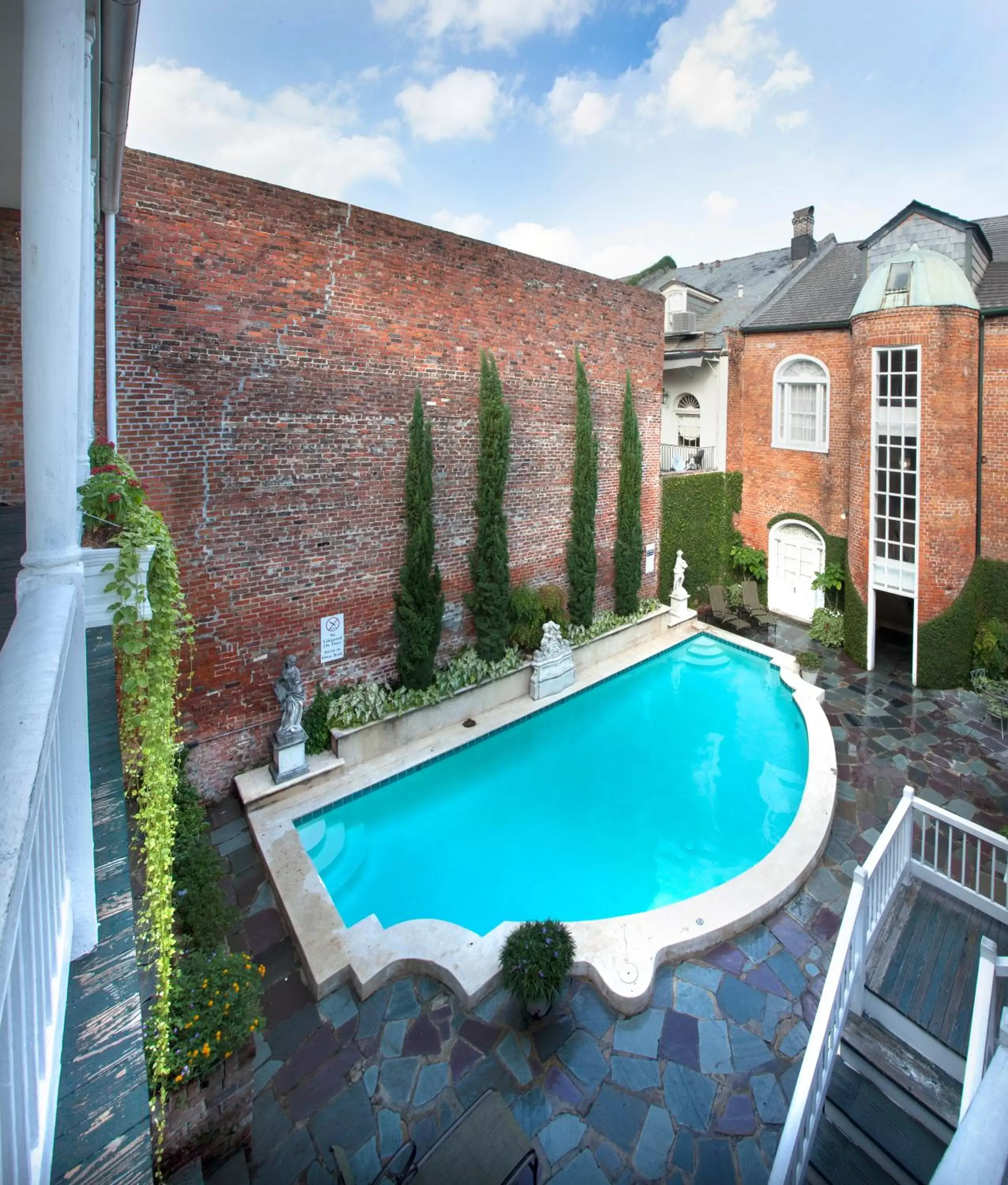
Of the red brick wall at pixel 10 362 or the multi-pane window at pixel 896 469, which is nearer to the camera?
the red brick wall at pixel 10 362

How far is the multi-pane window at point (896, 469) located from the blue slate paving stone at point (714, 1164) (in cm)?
1039

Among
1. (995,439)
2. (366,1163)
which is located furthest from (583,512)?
(366,1163)

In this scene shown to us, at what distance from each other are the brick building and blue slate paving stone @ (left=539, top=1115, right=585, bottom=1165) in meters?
10.2

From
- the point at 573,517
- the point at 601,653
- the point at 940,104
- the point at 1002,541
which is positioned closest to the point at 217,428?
the point at 573,517

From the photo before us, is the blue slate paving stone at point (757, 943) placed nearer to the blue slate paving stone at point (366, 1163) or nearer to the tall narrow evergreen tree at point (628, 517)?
the blue slate paving stone at point (366, 1163)

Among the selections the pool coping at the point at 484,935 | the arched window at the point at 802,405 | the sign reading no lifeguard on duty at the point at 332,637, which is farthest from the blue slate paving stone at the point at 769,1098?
the arched window at the point at 802,405

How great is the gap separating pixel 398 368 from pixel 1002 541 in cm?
1081

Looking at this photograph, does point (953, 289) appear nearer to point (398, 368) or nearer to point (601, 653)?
point (601, 653)

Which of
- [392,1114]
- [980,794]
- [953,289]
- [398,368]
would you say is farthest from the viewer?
[953,289]

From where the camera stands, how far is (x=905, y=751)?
934cm

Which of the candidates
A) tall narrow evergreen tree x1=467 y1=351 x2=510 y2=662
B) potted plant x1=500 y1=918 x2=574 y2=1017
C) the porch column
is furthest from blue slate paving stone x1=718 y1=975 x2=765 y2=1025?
tall narrow evergreen tree x1=467 y1=351 x2=510 y2=662

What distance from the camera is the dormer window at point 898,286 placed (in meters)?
11.1

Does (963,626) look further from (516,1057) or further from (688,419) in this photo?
(516,1057)

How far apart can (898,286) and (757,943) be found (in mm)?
11406
